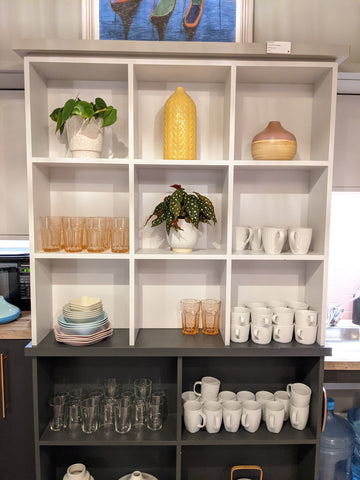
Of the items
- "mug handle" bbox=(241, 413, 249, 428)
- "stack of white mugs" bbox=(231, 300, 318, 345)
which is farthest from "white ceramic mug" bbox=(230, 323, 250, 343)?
"mug handle" bbox=(241, 413, 249, 428)

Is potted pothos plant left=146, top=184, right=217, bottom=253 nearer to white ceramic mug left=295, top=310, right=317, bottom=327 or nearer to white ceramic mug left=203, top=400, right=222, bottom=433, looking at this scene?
white ceramic mug left=295, top=310, right=317, bottom=327

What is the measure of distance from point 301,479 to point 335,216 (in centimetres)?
140

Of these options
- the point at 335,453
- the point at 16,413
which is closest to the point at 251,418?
the point at 335,453

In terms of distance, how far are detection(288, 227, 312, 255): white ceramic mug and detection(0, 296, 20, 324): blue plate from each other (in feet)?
4.52

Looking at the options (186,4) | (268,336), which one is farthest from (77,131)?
(268,336)

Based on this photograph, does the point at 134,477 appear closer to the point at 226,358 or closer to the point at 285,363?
the point at 226,358

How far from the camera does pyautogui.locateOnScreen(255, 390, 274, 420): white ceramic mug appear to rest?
178cm

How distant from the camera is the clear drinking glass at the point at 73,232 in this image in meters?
1.67

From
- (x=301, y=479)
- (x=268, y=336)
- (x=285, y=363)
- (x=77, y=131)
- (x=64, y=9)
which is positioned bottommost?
(x=301, y=479)

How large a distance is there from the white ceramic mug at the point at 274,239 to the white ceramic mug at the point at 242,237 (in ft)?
0.24

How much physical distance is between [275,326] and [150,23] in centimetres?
157

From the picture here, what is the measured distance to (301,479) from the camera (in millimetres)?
1877

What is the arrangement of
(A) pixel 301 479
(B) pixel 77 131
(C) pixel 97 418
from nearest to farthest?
(B) pixel 77 131, (C) pixel 97 418, (A) pixel 301 479

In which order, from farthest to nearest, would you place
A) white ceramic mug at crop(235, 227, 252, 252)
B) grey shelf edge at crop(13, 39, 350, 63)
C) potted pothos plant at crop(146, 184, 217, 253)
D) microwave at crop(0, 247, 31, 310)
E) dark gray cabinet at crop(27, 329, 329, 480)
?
1. microwave at crop(0, 247, 31, 310)
2. dark gray cabinet at crop(27, 329, 329, 480)
3. white ceramic mug at crop(235, 227, 252, 252)
4. potted pothos plant at crop(146, 184, 217, 253)
5. grey shelf edge at crop(13, 39, 350, 63)
